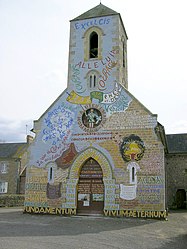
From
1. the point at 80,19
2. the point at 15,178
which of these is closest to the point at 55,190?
the point at 80,19

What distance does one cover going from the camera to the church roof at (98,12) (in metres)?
21.1

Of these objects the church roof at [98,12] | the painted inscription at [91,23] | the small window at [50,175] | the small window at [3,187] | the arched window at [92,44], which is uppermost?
the church roof at [98,12]

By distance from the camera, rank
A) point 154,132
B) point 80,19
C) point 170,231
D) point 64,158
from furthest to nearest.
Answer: point 80,19 → point 64,158 → point 154,132 → point 170,231

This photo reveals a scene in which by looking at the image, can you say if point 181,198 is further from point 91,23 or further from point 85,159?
point 91,23

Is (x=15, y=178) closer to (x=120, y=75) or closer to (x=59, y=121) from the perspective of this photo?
(x=59, y=121)

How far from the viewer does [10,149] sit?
127ft

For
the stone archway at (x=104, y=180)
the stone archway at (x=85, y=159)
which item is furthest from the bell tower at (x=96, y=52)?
the stone archway at (x=104, y=180)

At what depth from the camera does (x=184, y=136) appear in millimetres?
33250

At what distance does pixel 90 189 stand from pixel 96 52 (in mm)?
9635

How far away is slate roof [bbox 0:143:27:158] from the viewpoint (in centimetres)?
3732

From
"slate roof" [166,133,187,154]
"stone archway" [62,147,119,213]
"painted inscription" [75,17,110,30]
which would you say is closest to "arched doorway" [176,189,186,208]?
"slate roof" [166,133,187,154]

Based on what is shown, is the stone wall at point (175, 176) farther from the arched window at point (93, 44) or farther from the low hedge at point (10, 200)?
the low hedge at point (10, 200)

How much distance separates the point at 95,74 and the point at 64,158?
237 inches

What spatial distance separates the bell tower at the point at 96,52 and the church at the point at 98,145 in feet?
0.22
